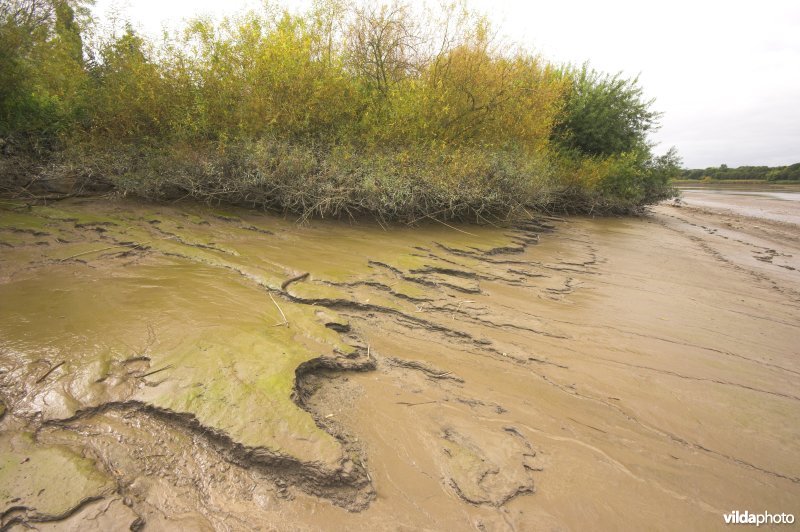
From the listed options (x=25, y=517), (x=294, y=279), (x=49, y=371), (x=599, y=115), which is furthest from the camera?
(x=599, y=115)

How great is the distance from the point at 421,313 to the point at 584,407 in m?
1.51

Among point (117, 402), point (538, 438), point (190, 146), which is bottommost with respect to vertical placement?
point (538, 438)

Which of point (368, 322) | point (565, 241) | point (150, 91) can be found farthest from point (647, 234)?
point (150, 91)

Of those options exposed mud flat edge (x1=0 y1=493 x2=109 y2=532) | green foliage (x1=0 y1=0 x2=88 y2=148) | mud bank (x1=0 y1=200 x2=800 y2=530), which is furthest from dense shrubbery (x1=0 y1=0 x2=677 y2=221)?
exposed mud flat edge (x1=0 y1=493 x2=109 y2=532)

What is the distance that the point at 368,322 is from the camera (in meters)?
3.23

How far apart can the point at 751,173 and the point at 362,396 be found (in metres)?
62.4

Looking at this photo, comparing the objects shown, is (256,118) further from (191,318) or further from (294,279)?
(191,318)

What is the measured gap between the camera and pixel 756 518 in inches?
70.6

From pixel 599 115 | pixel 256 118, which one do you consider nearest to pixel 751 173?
A: pixel 599 115

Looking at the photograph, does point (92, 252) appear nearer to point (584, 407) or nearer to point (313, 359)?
point (313, 359)

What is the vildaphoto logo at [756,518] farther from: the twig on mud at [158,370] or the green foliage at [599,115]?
the green foliage at [599,115]

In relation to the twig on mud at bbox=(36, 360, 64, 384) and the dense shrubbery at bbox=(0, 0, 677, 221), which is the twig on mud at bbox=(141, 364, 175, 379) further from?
the dense shrubbery at bbox=(0, 0, 677, 221)

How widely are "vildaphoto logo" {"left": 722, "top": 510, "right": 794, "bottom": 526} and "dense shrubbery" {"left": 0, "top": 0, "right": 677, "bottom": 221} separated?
17.7ft

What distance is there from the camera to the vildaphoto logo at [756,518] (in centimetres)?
177
